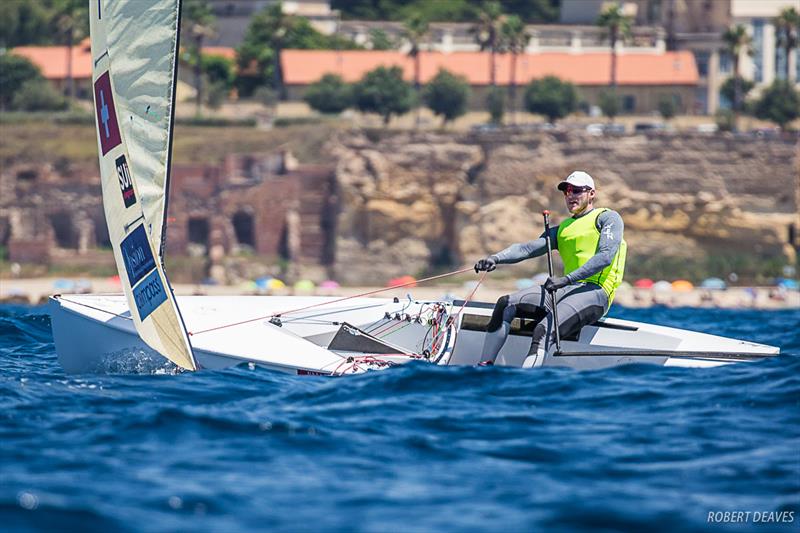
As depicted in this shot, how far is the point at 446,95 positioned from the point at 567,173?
820cm

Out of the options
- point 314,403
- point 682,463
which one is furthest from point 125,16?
point 682,463

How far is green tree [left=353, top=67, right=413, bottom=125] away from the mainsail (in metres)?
45.2

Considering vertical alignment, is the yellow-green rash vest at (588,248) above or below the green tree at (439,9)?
below

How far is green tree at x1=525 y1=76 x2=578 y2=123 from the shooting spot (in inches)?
2222

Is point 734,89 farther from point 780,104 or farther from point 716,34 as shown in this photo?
point 716,34

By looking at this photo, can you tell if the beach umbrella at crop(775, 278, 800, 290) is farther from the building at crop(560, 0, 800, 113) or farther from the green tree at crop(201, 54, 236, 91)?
the green tree at crop(201, 54, 236, 91)

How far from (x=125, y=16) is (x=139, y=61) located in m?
0.39

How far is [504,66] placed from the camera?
2516 inches

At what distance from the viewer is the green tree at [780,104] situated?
57.2 meters

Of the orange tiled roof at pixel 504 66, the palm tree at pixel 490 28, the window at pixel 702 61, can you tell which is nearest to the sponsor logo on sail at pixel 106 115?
the palm tree at pixel 490 28

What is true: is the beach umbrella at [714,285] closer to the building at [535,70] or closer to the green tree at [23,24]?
the building at [535,70]

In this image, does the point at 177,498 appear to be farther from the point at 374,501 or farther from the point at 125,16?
the point at 125,16

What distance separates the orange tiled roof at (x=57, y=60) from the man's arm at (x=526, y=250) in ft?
178

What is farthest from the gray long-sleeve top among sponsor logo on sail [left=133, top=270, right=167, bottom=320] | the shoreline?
the shoreline
